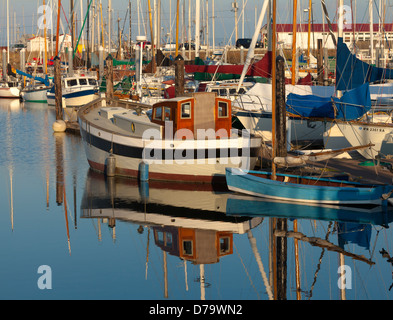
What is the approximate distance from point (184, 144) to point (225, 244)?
6233mm

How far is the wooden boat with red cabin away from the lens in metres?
24.0

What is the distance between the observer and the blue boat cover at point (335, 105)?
27125 mm

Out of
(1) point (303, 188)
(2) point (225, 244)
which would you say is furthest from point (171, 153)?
(2) point (225, 244)

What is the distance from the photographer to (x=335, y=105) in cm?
2764

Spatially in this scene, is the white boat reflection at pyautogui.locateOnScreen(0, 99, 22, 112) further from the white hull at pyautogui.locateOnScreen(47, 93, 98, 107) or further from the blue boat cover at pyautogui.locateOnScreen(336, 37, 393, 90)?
the blue boat cover at pyautogui.locateOnScreen(336, 37, 393, 90)

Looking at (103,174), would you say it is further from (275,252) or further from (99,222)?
(275,252)

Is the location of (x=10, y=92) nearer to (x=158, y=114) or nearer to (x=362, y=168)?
(x=158, y=114)

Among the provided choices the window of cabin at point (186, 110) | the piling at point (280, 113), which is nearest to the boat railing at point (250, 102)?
the window of cabin at point (186, 110)

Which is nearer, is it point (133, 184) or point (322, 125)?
point (133, 184)

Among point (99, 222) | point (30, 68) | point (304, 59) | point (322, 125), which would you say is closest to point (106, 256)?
point (99, 222)

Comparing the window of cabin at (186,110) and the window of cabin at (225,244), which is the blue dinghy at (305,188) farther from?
the window of cabin at (225,244)

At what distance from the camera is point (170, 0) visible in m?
66.3

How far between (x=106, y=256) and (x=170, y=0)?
169 feet

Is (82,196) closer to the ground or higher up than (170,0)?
closer to the ground
